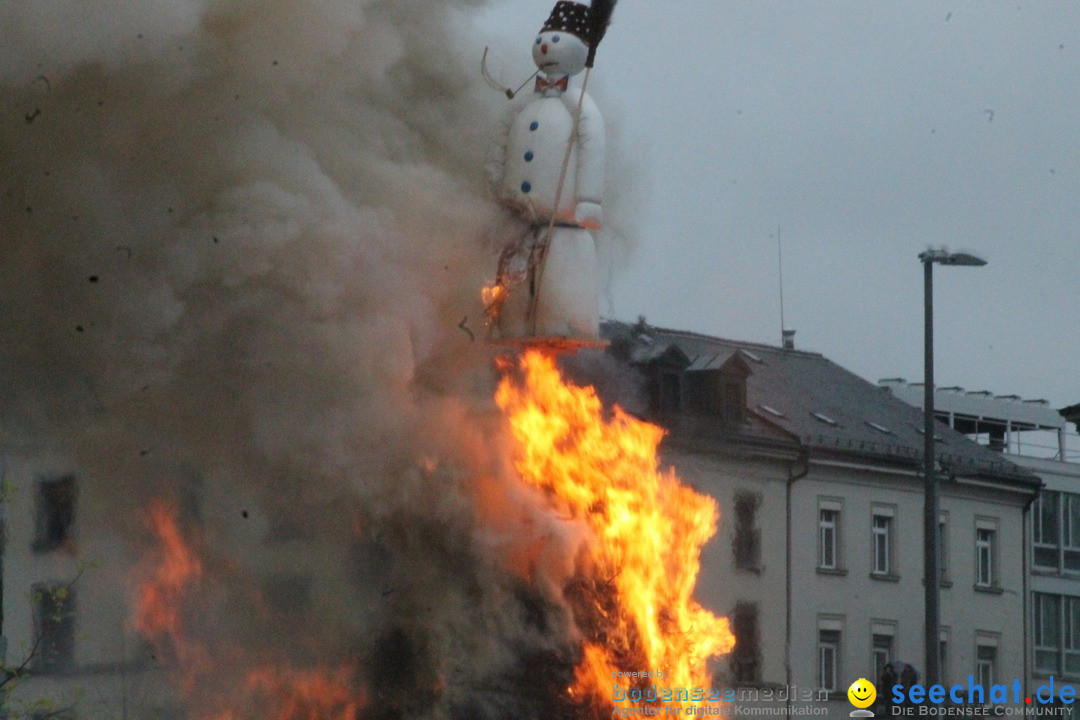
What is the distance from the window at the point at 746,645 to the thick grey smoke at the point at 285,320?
13615 millimetres

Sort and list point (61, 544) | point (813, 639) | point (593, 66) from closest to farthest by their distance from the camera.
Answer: point (593, 66)
point (61, 544)
point (813, 639)

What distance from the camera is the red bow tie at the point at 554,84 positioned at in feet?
72.0

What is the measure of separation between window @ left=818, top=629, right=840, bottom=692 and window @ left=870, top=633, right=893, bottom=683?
1.12 m

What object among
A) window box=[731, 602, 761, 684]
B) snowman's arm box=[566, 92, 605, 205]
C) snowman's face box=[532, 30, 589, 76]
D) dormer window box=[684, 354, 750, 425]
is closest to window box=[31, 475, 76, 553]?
snowman's arm box=[566, 92, 605, 205]

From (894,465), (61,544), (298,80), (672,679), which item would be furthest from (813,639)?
(298,80)

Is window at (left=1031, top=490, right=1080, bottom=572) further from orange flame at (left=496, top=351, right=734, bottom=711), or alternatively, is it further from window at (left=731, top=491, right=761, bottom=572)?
orange flame at (left=496, top=351, right=734, bottom=711)

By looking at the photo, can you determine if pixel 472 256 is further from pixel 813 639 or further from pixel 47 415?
pixel 813 639

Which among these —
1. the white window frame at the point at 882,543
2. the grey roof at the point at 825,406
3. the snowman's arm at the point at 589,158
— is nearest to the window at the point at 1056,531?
the grey roof at the point at 825,406

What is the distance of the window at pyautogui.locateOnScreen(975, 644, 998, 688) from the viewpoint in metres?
42.1

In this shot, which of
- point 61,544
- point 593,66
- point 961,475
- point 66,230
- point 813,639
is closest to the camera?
point 66,230

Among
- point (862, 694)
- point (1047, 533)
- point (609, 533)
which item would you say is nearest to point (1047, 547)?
point (1047, 533)

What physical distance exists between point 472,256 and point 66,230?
499 centimetres

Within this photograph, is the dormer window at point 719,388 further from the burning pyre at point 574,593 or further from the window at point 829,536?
the burning pyre at point 574,593

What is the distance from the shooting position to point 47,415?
2236 cm
